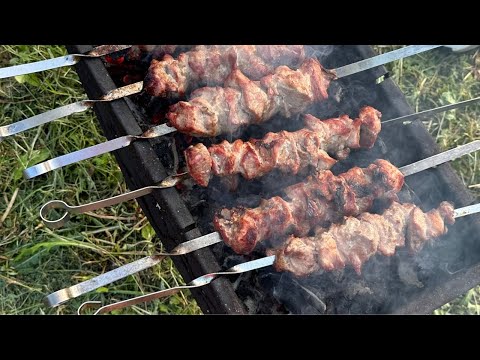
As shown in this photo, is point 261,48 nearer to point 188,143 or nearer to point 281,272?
point 188,143

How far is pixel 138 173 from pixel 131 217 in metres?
1.07

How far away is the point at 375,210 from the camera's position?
3508 millimetres

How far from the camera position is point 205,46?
133 inches

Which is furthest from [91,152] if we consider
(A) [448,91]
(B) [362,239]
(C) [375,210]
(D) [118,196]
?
(A) [448,91]

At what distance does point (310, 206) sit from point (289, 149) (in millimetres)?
349

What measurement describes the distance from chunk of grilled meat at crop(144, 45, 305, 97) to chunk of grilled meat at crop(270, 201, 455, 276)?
42.2 inches

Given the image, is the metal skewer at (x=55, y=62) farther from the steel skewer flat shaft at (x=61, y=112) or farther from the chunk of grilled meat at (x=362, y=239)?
the chunk of grilled meat at (x=362, y=239)

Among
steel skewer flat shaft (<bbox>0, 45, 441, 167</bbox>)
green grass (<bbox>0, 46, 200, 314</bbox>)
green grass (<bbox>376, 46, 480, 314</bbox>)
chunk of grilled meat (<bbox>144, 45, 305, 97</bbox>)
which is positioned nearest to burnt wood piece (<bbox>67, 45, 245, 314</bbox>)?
steel skewer flat shaft (<bbox>0, 45, 441, 167</bbox>)

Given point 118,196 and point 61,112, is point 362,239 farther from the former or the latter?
point 61,112

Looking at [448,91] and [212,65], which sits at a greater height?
[212,65]
